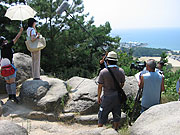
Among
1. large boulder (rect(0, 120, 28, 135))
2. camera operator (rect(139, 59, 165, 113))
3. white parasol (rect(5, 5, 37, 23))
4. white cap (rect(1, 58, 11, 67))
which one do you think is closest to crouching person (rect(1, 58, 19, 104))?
white cap (rect(1, 58, 11, 67))

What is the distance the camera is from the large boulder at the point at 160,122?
2.51 m

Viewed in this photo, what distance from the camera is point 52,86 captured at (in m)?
5.59

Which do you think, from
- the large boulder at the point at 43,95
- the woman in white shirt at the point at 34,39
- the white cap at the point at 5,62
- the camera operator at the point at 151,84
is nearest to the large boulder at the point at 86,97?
the large boulder at the point at 43,95

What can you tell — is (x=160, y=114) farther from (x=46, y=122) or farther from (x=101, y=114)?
(x=46, y=122)

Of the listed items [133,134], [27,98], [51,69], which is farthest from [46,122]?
[51,69]

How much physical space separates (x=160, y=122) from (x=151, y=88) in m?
1.13

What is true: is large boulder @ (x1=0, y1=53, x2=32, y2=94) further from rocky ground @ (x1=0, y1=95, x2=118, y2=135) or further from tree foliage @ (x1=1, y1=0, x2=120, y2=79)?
tree foliage @ (x1=1, y1=0, x2=120, y2=79)

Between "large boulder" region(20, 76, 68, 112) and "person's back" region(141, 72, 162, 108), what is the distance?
7.04ft

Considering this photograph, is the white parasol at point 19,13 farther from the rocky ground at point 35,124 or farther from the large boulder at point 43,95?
the rocky ground at point 35,124

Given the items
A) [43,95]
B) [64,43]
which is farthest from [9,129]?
[64,43]

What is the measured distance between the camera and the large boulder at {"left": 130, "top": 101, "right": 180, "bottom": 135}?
8.25ft

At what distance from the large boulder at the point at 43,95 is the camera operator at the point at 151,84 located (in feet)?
7.05

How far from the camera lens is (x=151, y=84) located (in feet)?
12.4

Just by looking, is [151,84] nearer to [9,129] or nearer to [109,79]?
[109,79]
